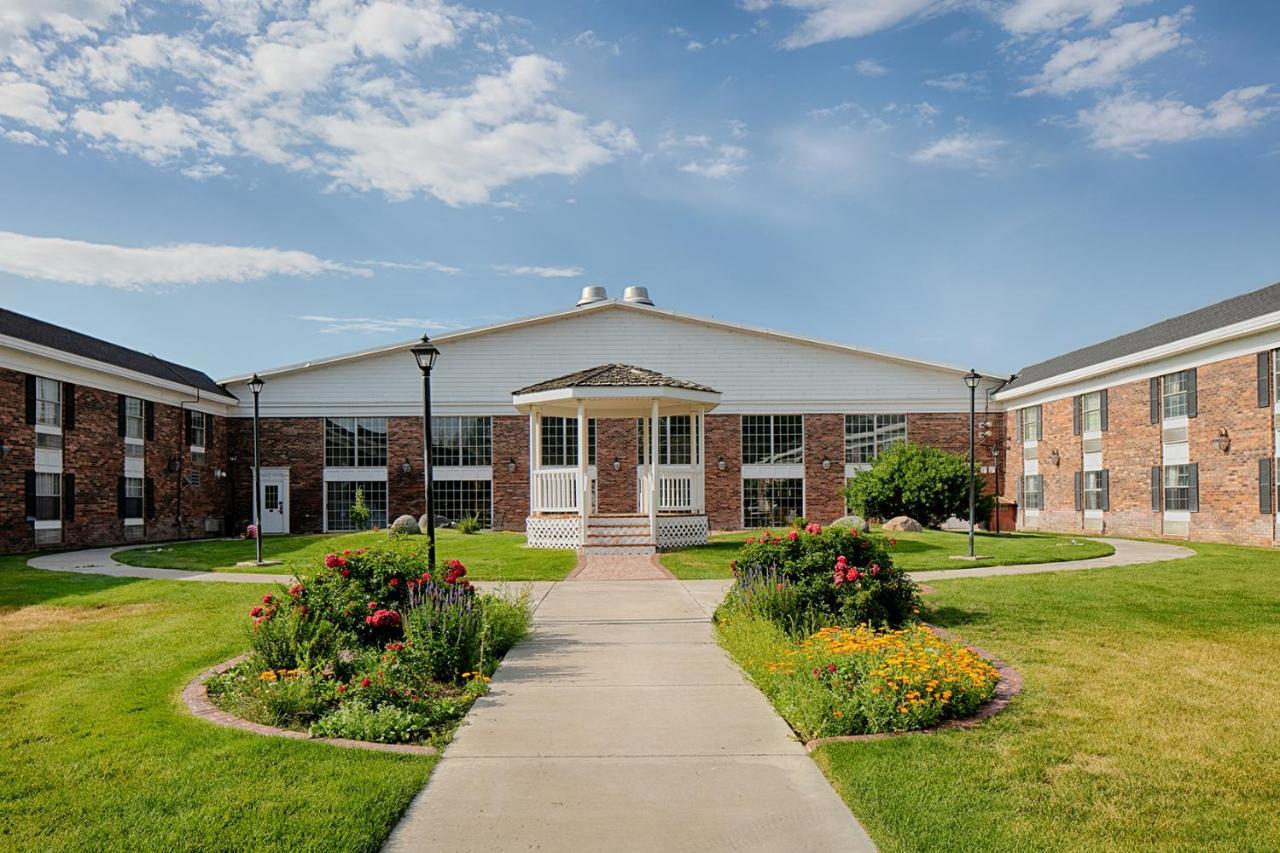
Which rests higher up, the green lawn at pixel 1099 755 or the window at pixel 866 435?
the window at pixel 866 435

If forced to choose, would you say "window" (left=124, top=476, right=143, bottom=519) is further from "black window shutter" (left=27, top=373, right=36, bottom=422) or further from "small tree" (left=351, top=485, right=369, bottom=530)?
"small tree" (left=351, top=485, right=369, bottom=530)

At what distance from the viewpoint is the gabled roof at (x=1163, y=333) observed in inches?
922

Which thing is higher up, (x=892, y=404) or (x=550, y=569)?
(x=892, y=404)

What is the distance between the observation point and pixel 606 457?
1302 inches

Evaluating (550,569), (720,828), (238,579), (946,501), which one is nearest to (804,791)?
(720,828)

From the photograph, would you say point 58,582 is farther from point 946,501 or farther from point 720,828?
point 946,501

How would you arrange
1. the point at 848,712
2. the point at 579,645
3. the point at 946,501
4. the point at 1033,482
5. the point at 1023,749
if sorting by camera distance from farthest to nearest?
the point at 1033,482
the point at 946,501
the point at 579,645
the point at 848,712
the point at 1023,749

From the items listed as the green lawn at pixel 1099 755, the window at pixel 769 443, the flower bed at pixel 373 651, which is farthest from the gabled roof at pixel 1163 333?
the flower bed at pixel 373 651

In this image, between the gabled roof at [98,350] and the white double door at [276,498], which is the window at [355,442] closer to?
the white double door at [276,498]

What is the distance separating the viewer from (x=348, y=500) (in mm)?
33594

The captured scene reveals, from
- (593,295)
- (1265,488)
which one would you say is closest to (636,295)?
(593,295)

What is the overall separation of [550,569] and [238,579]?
18.2ft

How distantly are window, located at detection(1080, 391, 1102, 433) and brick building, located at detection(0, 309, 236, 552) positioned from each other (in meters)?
29.2

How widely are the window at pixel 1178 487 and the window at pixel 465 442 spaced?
844 inches
